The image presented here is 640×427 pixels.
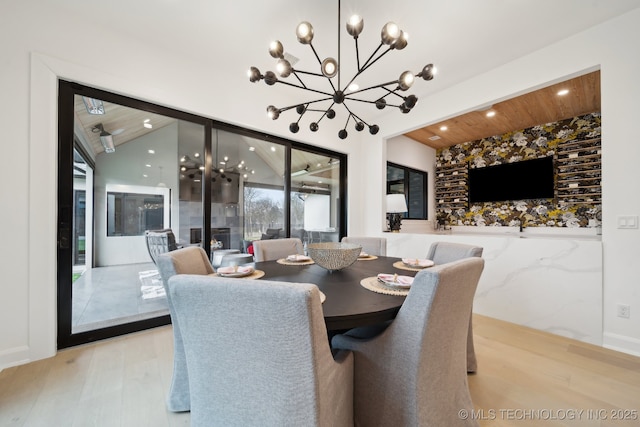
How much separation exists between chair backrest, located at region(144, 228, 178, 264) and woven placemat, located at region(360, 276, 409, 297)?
2.19 metres

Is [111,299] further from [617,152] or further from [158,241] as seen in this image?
[617,152]

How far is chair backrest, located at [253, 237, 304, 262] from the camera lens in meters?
2.33

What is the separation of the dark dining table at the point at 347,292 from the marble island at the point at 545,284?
5.17ft

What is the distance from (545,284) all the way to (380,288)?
2.21m

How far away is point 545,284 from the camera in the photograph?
242 centimetres

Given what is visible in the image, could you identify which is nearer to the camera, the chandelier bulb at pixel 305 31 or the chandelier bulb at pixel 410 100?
the chandelier bulb at pixel 305 31

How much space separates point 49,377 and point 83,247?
1.01 m

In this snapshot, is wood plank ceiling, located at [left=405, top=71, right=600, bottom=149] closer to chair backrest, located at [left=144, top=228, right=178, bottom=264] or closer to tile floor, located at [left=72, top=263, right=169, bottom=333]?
chair backrest, located at [left=144, top=228, right=178, bottom=264]

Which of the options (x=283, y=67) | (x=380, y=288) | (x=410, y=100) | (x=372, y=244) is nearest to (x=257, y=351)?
(x=380, y=288)

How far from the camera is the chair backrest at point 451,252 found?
1763mm

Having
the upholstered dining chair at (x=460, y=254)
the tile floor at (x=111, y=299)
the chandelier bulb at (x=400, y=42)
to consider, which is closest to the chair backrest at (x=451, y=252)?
the upholstered dining chair at (x=460, y=254)

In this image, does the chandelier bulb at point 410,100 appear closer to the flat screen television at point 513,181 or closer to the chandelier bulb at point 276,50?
the chandelier bulb at point 276,50

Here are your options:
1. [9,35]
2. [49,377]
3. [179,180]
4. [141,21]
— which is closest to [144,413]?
[49,377]

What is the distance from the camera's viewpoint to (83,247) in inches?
87.4
